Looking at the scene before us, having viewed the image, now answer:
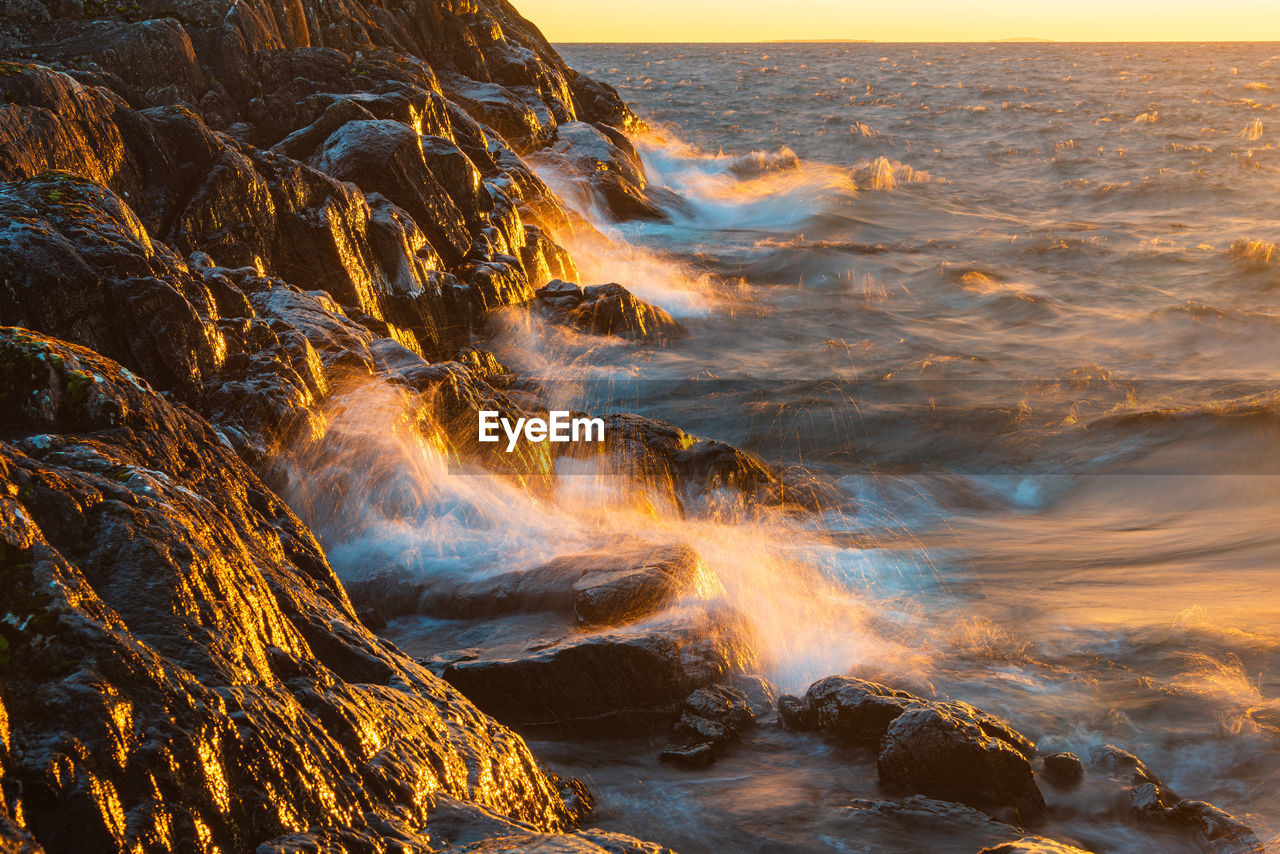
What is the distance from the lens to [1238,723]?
6.30m

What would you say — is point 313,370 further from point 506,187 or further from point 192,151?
point 506,187

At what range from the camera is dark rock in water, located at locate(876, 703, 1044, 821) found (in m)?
5.09

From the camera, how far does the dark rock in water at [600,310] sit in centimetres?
1406

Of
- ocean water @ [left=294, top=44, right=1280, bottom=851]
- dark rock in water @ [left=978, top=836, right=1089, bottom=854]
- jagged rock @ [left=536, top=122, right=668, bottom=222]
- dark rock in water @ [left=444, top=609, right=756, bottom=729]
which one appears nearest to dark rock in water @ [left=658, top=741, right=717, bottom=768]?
ocean water @ [left=294, top=44, right=1280, bottom=851]

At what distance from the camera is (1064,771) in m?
5.59

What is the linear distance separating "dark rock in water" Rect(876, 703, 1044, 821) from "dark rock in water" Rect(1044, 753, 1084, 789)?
0.40 meters

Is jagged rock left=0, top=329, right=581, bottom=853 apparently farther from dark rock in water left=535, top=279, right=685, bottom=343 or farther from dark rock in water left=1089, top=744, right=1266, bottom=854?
dark rock in water left=535, top=279, right=685, bottom=343

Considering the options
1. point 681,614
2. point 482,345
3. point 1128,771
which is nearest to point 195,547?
point 681,614

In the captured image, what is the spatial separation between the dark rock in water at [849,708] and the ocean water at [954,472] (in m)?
0.16

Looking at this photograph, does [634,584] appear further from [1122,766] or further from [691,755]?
[1122,766]

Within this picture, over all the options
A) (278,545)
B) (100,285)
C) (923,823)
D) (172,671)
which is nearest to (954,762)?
(923,823)

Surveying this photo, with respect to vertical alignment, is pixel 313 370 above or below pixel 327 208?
below

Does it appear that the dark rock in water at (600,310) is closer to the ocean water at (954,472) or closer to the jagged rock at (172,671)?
the ocean water at (954,472)

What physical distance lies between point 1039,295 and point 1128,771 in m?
14.4
